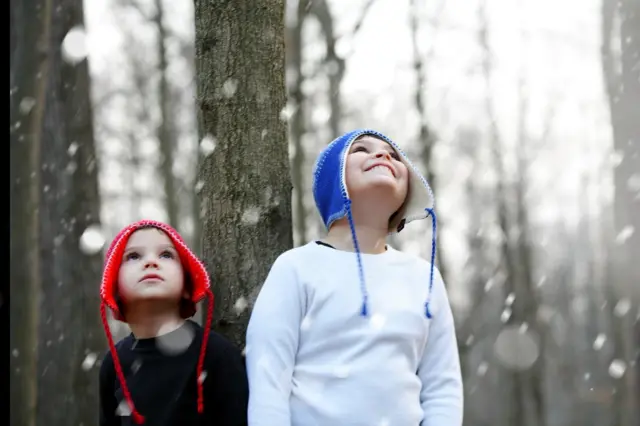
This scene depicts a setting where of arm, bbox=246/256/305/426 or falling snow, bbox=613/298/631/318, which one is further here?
falling snow, bbox=613/298/631/318

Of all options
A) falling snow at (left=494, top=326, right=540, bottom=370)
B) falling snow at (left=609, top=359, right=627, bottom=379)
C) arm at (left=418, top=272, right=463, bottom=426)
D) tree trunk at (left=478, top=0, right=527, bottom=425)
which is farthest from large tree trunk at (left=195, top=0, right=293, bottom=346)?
falling snow at (left=494, top=326, right=540, bottom=370)

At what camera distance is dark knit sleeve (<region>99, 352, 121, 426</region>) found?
2.41 metres

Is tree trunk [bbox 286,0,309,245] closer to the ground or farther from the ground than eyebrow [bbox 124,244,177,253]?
farther from the ground

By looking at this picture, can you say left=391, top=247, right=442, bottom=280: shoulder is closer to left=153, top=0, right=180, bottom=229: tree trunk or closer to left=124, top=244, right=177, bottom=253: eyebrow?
left=124, top=244, right=177, bottom=253: eyebrow

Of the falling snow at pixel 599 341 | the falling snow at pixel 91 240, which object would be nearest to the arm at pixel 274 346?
the falling snow at pixel 91 240

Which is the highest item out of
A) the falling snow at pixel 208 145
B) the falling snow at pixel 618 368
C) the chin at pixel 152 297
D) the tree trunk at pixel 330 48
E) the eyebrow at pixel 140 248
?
Result: the tree trunk at pixel 330 48

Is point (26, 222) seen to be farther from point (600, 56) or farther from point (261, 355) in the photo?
point (600, 56)

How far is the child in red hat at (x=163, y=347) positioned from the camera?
224 cm

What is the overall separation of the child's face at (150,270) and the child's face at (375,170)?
624mm

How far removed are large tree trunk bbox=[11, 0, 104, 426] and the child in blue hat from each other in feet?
11.0

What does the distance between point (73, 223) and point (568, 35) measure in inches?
339

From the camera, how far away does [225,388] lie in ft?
7.36

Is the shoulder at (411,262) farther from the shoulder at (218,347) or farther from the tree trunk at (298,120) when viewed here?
the tree trunk at (298,120)

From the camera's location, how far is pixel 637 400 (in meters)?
10.2
